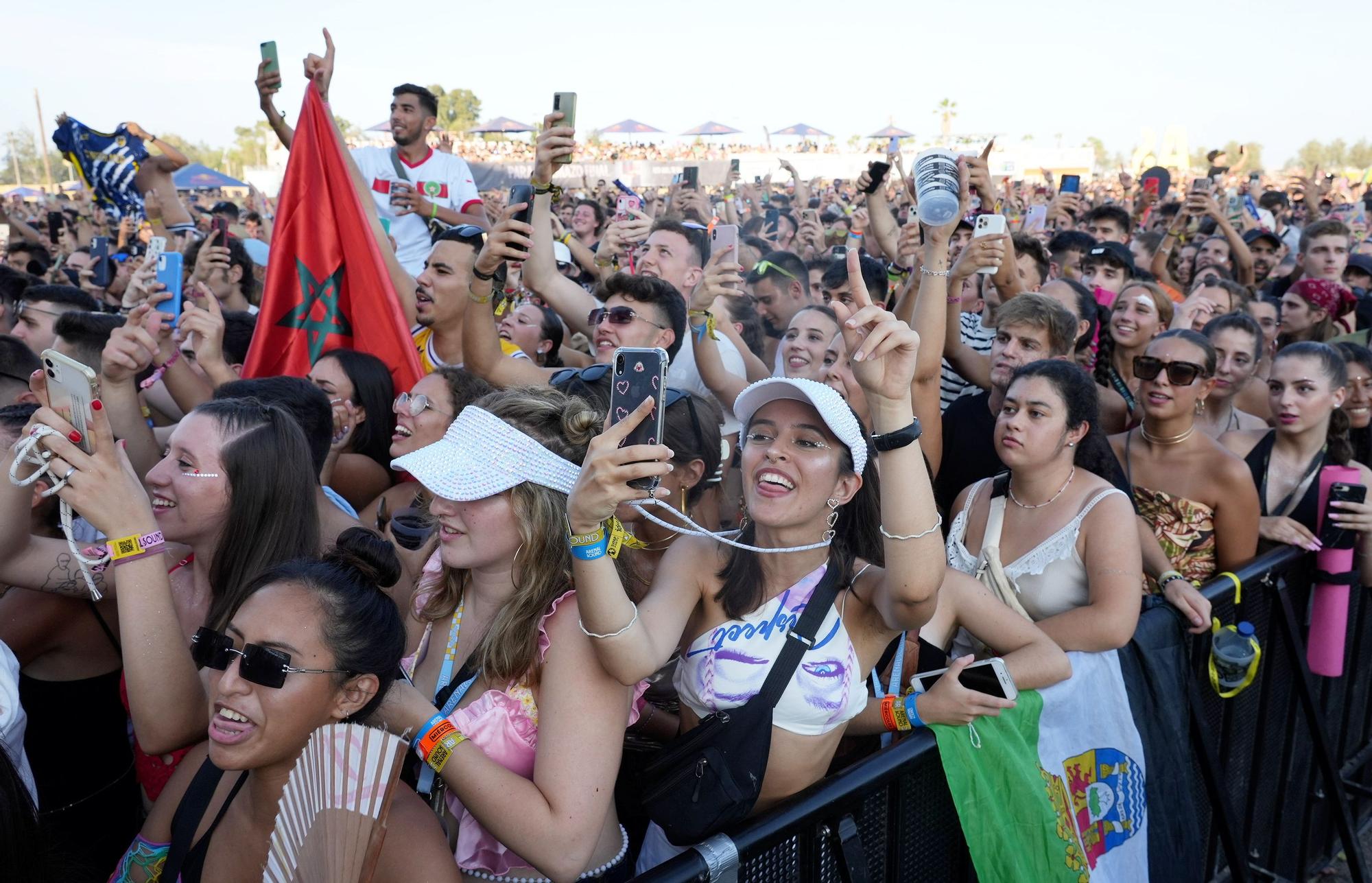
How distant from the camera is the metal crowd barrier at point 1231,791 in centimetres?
217

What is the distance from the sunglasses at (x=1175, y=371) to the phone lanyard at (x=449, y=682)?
9.10ft

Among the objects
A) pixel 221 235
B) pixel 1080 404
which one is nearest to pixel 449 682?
pixel 1080 404

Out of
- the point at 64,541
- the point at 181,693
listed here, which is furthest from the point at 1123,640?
the point at 64,541

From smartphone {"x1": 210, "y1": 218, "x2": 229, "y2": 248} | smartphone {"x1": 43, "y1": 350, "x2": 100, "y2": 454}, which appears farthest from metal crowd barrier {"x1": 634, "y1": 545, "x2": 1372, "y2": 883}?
smartphone {"x1": 210, "y1": 218, "x2": 229, "y2": 248}

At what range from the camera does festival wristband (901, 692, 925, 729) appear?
2553mm

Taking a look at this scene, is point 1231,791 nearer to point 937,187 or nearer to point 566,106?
point 937,187

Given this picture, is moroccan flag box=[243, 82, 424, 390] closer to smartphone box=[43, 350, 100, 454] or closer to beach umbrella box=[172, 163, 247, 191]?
smartphone box=[43, 350, 100, 454]

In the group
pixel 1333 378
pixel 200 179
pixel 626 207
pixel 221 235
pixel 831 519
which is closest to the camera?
pixel 831 519

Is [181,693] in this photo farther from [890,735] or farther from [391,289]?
[391,289]

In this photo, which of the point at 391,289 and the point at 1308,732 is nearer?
the point at 1308,732

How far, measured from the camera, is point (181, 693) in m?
2.20

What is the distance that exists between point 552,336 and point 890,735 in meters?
3.45

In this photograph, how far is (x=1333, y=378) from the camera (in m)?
4.09

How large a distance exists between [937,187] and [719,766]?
2.12 metres
